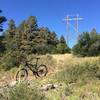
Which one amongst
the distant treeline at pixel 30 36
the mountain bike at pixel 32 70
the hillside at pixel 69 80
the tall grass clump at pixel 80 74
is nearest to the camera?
the hillside at pixel 69 80

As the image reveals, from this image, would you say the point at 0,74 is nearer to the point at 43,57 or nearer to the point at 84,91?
the point at 43,57

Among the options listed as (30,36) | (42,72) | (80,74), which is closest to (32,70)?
(42,72)

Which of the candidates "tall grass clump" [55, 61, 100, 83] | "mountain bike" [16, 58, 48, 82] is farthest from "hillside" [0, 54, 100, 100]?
"mountain bike" [16, 58, 48, 82]

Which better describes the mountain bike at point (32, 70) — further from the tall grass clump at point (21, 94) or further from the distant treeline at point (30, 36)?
the distant treeline at point (30, 36)

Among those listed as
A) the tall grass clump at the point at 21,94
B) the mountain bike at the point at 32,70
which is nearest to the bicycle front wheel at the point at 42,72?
the mountain bike at the point at 32,70

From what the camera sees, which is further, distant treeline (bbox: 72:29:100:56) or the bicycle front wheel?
distant treeline (bbox: 72:29:100:56)

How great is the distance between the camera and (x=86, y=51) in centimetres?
3419

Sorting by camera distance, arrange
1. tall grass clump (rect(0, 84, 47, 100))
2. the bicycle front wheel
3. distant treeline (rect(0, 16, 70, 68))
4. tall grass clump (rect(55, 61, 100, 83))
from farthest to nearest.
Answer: distant treeline (rect(0, 16, 70, 68))
the bicycle front wheel
tall grass clump (rect(55, 61, 100, 83))
tall grass clump (rect(0, 84, 47, 100))

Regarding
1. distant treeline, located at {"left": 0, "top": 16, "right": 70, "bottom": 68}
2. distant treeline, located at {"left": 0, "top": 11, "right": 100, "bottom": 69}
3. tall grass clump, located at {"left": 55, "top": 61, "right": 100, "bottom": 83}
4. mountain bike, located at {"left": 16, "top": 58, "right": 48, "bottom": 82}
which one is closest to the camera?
tall grass clump, located at {"left": 55, "top": 61, "right": 100, "bottom": 83}

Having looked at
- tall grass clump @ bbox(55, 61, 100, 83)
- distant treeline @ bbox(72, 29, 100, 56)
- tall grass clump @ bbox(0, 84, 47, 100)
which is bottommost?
tall grass clump @ bbox(0, 84, 47, 100)

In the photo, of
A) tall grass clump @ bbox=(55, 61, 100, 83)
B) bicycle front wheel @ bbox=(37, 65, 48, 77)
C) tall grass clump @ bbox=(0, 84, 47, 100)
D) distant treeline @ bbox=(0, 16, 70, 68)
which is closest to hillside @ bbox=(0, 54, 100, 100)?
tall grass clump @ bbox=(55, 61, 100, 83)

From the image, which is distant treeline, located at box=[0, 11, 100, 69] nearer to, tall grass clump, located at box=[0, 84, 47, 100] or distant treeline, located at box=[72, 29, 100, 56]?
distant treeline, located at box=[72, 29, 100, 56]

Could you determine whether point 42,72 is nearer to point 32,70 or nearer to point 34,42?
point 32,70

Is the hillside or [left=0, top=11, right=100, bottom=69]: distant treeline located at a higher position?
[left=0, top=11, right=100, bottom=69]: distant treeline
